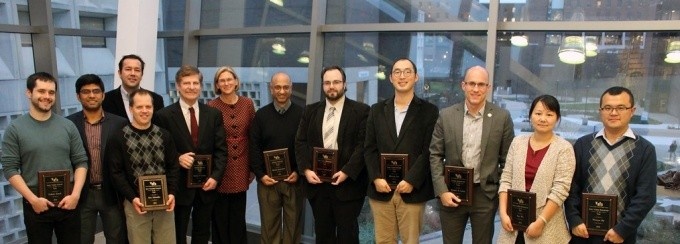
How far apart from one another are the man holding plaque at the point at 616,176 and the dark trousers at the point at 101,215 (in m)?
2.50

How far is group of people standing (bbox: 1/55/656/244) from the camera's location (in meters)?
2.60

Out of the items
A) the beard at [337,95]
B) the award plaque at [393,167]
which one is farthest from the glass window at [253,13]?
the award plaque at [393,167]

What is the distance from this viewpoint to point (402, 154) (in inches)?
120

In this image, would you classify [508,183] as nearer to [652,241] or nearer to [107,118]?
[652,241]

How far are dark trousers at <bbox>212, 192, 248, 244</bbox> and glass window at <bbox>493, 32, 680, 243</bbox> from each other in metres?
1.89

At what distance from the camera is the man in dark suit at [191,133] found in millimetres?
3299

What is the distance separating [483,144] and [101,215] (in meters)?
2.25

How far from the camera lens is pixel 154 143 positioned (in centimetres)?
306

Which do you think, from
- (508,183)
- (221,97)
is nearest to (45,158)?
(221,97)

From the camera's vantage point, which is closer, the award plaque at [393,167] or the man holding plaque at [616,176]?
the man holding plaque at [616,176]

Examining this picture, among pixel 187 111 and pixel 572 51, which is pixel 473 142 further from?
pixel 187 111

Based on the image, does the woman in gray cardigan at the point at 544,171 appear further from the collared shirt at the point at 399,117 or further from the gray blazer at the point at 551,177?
the collared shirt at the point at 399,117

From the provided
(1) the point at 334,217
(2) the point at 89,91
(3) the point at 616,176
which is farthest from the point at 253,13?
(3) the point at 616,176

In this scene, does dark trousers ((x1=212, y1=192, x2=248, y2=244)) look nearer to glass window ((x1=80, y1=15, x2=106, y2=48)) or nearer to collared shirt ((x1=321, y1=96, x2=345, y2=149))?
collared shirt ((x1=321, y1=96, x2=345, y2=149))
